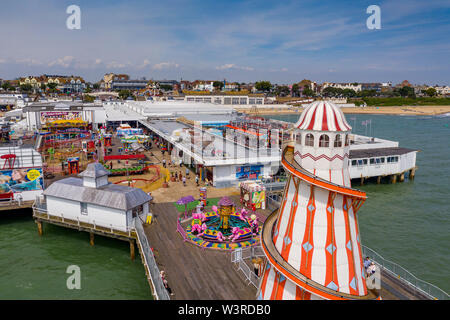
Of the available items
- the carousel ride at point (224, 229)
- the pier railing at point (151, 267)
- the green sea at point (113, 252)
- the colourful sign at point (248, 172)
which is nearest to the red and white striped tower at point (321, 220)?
the pier railing at point (151, 267)

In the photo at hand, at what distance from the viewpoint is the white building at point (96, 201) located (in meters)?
23.2

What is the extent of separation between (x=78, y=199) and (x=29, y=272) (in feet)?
18.1

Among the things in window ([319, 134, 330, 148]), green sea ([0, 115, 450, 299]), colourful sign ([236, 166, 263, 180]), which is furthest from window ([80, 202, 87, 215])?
window ([319, 134, 330, 148])

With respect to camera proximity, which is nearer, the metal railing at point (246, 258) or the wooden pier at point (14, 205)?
the metal railing at point (246, 258)

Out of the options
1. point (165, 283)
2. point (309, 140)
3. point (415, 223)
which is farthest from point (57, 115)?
point (309, 140)

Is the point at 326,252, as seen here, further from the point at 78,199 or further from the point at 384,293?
the point at 78,199

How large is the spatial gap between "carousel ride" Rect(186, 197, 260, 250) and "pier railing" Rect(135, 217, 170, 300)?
306 centimetres

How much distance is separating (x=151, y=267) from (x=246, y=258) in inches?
212

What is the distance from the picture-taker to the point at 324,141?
10070 millimetres

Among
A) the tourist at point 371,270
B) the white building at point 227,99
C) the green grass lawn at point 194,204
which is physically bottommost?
the tourist at point 371,270

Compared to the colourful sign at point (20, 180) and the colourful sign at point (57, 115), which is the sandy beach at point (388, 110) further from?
the colourful sign at point (20, 180)

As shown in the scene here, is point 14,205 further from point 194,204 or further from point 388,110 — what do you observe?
point 388,110

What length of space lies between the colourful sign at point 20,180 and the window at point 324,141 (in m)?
27.1
